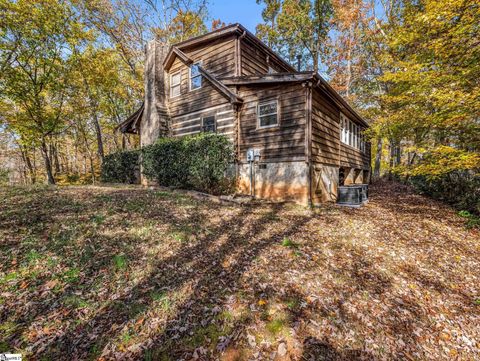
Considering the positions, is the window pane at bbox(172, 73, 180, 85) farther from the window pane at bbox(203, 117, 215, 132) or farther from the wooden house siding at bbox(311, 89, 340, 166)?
the wooden house siding at bbox(311, 89, 340, 166)

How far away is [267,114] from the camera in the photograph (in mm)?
10625

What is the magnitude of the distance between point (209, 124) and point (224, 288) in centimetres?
1028

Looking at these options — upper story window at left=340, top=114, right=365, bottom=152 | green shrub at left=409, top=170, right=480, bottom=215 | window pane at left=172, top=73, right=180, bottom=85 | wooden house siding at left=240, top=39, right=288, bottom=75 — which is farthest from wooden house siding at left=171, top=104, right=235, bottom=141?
green shrub at left=409, top=170, right=480, bottom=215

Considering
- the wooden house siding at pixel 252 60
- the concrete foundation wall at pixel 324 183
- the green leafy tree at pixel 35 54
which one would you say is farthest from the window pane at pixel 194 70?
the concrete foundation wall at pixel 324 183

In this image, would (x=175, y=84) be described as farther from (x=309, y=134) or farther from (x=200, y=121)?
(x=309, y=134)

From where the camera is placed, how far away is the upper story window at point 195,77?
13711 mm

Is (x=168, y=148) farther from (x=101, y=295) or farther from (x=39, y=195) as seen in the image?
(x=101, y=295)

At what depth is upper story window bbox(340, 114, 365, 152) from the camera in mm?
13536

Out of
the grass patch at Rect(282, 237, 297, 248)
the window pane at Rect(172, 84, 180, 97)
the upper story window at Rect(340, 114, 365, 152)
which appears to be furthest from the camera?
the window pane at Rect(172, 84, 180, 97)

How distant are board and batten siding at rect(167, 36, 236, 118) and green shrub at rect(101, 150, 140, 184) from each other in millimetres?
3957

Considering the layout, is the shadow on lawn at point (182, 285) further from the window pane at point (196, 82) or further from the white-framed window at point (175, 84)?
the white-framed window at point (175, 84)

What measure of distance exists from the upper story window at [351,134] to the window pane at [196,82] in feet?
28.7

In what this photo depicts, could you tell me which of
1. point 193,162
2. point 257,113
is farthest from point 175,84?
point 257,113

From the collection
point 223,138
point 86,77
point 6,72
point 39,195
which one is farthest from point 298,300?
point 86,77
